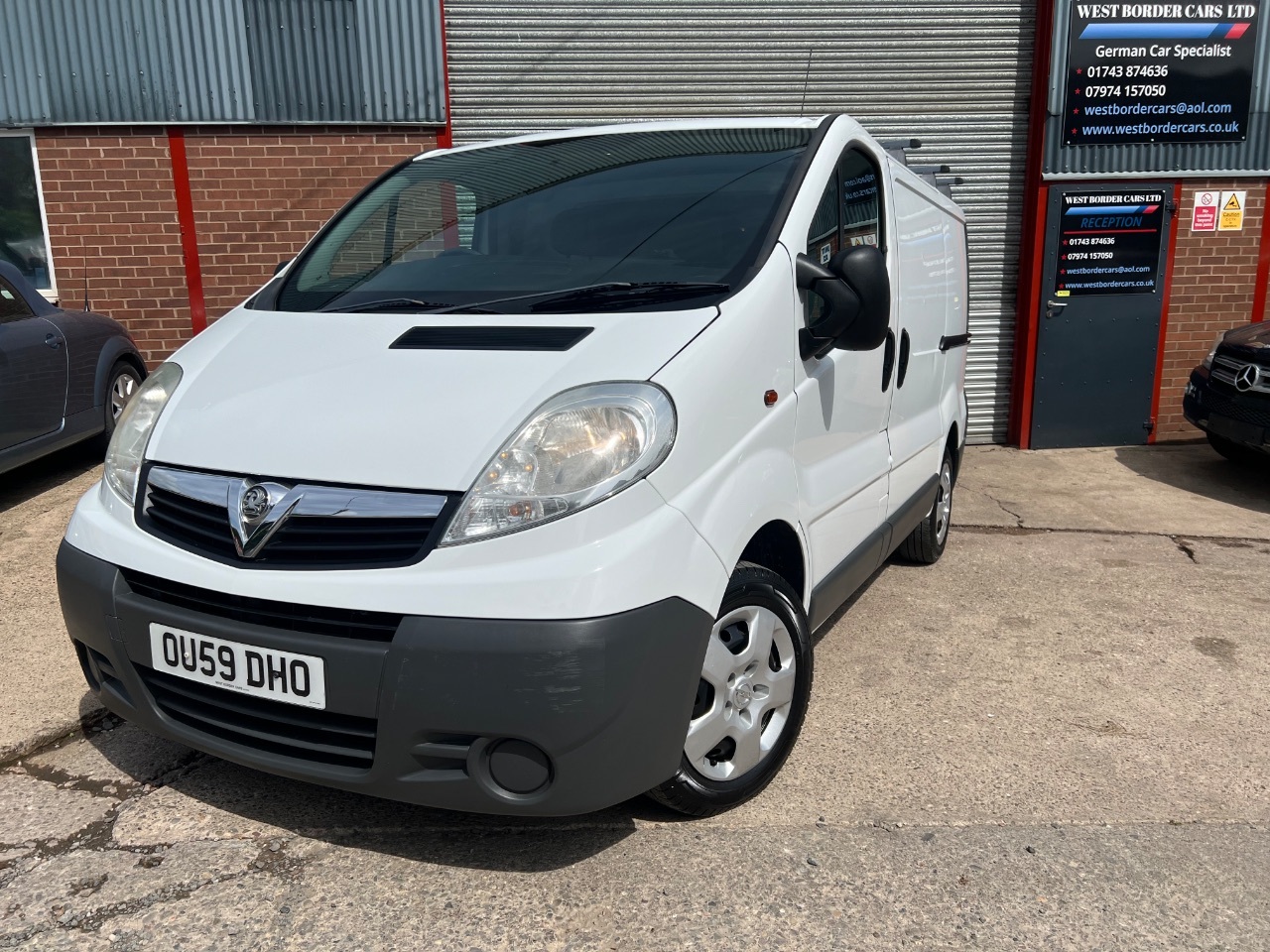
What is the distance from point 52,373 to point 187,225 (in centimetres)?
220

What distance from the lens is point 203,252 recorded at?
764 cm

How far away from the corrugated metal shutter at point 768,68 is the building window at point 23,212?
3.15m

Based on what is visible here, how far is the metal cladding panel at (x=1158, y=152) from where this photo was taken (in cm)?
783

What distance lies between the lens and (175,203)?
24.7 feet

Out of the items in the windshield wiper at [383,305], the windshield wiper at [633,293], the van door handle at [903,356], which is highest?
the windshield wiper at [633,293]

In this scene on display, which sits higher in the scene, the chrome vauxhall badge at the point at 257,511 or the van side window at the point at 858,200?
the van side window at the point at 858,200

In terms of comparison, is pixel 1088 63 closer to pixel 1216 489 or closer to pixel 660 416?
pixel 1216 489

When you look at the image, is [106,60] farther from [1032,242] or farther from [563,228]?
[1032,242]

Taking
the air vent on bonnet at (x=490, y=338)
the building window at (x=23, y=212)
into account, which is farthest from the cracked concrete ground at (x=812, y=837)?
the building window at (x=23, y=212)

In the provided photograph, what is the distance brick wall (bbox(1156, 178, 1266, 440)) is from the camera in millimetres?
8195

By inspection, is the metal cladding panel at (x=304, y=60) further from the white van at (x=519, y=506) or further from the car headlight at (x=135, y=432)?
the car headlight at (x=135, y=432)

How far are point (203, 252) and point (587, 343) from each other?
6.28 meters

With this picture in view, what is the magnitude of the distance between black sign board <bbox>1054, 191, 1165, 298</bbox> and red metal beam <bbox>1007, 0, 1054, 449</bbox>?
199 mm

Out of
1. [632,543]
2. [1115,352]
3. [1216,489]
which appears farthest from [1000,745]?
[1115,352]
